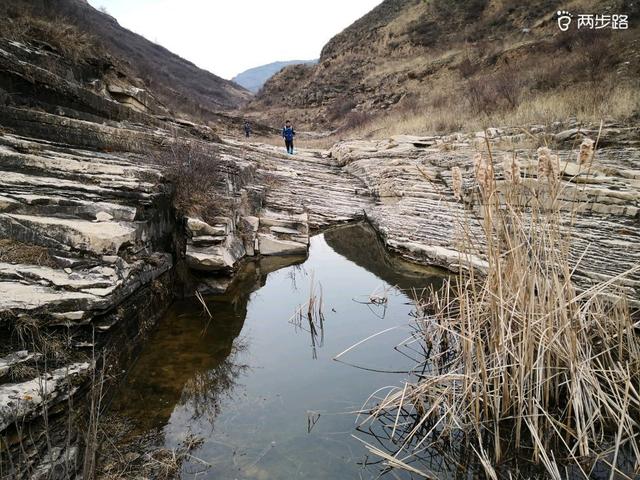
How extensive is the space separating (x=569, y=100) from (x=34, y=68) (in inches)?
566

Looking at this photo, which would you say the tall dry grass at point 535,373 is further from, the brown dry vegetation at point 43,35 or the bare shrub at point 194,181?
the brown dry vegetation at point 43,35

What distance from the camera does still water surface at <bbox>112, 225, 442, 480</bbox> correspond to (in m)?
3.10

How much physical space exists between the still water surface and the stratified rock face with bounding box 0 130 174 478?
654 mm

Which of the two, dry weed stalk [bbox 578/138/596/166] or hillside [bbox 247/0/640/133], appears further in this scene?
hillside [bbox 247/0/640/133]

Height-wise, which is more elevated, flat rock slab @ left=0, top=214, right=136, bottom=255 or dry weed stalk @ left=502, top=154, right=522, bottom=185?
dry weed stalk @ left=502, top=154, right=522, bottom=185

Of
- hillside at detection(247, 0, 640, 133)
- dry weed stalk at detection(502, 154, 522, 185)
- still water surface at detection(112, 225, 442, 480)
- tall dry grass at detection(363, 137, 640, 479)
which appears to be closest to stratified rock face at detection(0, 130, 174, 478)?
still water surface at detection(112, 225, 442, 480)

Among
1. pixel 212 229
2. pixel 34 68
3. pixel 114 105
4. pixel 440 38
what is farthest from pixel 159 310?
pixel 440 38

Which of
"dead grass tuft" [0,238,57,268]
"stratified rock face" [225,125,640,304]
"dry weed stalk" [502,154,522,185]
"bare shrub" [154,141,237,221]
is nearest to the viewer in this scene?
"dry weed stalk" [502,154,522,185]

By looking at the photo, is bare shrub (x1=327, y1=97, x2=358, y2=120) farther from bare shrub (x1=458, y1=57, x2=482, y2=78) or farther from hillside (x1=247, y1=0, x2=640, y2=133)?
bare shrub (x1=458, y1=57, x2=482, y2=78)

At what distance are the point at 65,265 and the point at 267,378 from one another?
2522 mm

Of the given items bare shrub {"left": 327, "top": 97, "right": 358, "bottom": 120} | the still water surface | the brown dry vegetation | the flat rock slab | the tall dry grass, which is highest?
bare shrub {"left": 327, "top": 97, "right": 358, "bottom": 120}

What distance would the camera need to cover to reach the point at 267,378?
424 centimetres

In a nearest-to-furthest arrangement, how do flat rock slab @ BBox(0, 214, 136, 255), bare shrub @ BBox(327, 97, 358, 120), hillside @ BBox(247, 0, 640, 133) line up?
1. flat rock slab @ BBox(0, 214, 136, 255)
2. hillside @ BBox(247, 0, 640, 133)
3. bare shrub @ BBox(327, 97, 358, 120)

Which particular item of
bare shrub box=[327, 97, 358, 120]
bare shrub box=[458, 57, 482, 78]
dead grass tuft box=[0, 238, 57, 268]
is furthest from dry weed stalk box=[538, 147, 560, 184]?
bare shrub box=[327, 97, 358, 120]
